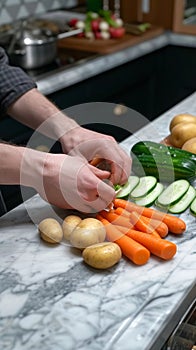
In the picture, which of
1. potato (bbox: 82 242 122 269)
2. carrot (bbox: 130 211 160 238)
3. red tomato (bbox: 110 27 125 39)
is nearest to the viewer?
potato (bbox: 82 242 122 269)

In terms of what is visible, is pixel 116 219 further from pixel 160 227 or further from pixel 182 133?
pixel 182 133

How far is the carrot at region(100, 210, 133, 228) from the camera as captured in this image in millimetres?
1064

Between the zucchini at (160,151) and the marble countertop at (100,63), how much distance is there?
78 centimetres

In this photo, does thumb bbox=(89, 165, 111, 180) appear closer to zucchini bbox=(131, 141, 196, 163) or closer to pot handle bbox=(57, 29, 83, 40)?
zucchini bbox=(131, 141, 196, 163)

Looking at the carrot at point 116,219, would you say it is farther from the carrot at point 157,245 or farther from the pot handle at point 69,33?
the pot handle at point 69,33

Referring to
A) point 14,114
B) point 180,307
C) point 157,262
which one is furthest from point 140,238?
point 14,114

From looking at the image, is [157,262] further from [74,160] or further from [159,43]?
[159,43]

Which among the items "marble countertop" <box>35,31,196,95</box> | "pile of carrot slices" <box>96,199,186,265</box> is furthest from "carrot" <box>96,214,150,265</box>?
"marble countertop" <box>35,31,196,95</box>

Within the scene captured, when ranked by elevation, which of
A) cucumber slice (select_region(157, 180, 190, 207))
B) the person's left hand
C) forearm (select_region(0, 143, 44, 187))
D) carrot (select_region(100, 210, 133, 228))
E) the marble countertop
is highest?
forearm (select_region(0, 143, 44, 187))

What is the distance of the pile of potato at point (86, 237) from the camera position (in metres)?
0.94

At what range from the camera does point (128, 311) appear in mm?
844

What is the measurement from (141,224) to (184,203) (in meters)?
0.16

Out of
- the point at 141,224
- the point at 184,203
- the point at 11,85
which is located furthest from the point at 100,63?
the point at 141,224

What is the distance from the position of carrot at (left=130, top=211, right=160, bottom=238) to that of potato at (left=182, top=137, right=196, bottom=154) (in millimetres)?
350
